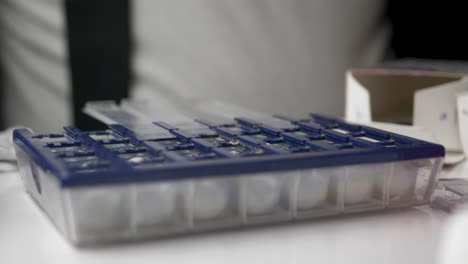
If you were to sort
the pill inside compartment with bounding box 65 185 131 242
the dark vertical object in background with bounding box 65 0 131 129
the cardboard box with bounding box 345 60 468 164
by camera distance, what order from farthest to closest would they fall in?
the dark vertical object in background with bounding box 65 0 131 129, the cardboard box with bounding box 345 60 468 164, the pill inside compartment with bounding box 65 185 131 242

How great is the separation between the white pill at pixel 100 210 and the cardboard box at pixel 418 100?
0.44 metres

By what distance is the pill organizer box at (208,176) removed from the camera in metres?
0.47

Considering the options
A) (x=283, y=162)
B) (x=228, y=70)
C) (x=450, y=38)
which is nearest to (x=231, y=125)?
(x=283, y=162)

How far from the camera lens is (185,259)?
1.53 ft

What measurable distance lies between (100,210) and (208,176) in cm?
9

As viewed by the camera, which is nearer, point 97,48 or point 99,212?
point 99,212

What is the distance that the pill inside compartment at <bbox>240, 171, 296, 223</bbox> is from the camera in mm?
511

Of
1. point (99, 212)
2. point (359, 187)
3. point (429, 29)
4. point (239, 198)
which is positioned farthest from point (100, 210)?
point (429, 29)

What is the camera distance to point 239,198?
0.51 metres

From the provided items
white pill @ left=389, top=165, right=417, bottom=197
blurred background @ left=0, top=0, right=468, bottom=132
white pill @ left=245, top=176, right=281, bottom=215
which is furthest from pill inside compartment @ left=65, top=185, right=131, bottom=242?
blurred background @ left=0, top=0, right=468, bottom=132

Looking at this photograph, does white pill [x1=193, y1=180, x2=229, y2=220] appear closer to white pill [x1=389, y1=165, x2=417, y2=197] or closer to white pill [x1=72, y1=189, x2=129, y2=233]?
white pill [x1=72, y1=189, x2=129, y2=233]

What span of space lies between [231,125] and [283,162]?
0.17m

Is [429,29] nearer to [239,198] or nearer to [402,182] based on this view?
[402,182]

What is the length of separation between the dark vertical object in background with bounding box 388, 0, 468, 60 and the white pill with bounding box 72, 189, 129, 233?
89cm
